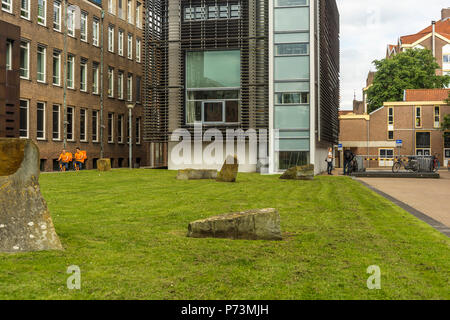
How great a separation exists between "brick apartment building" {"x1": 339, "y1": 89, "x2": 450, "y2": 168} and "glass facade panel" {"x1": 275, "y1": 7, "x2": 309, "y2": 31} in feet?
102

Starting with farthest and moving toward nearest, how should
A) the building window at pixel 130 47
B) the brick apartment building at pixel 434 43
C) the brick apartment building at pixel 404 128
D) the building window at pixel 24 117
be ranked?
the brick apartment building at pixel 434 43, the brick apartment building at pixel 404 128, the building window at pixel 130 47, the building window at pixel 24 117

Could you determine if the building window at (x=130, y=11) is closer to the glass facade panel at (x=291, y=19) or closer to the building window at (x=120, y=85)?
the building window at (x=120, y=85)

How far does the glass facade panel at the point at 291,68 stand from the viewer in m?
34.7

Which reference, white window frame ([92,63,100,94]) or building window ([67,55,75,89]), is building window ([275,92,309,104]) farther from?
white window frame ([92,63,100,94])

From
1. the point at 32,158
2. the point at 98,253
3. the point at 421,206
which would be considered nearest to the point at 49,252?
the point at 98,253

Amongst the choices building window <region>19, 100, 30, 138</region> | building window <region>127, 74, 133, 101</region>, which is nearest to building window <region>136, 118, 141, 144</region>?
building window <region>127, 74, 133, 101</region>

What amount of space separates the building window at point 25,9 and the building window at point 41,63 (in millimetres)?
2348

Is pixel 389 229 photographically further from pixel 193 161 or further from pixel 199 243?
pixel 193 161

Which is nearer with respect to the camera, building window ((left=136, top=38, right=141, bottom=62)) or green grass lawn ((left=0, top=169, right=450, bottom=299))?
green grass lawn ((left=0, top=169, right=450, bottom=299))

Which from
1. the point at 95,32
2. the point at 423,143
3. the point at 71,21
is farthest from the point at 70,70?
the point at 423,143

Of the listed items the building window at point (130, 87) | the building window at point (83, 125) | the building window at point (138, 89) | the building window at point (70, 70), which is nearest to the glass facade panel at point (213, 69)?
the building window at point (70, 70)

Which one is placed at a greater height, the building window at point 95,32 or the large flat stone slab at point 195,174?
the building window at point 95,32

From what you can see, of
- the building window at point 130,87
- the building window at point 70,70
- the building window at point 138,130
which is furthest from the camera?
the building window at point 138,130

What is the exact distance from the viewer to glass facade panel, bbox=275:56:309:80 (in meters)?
34.7
